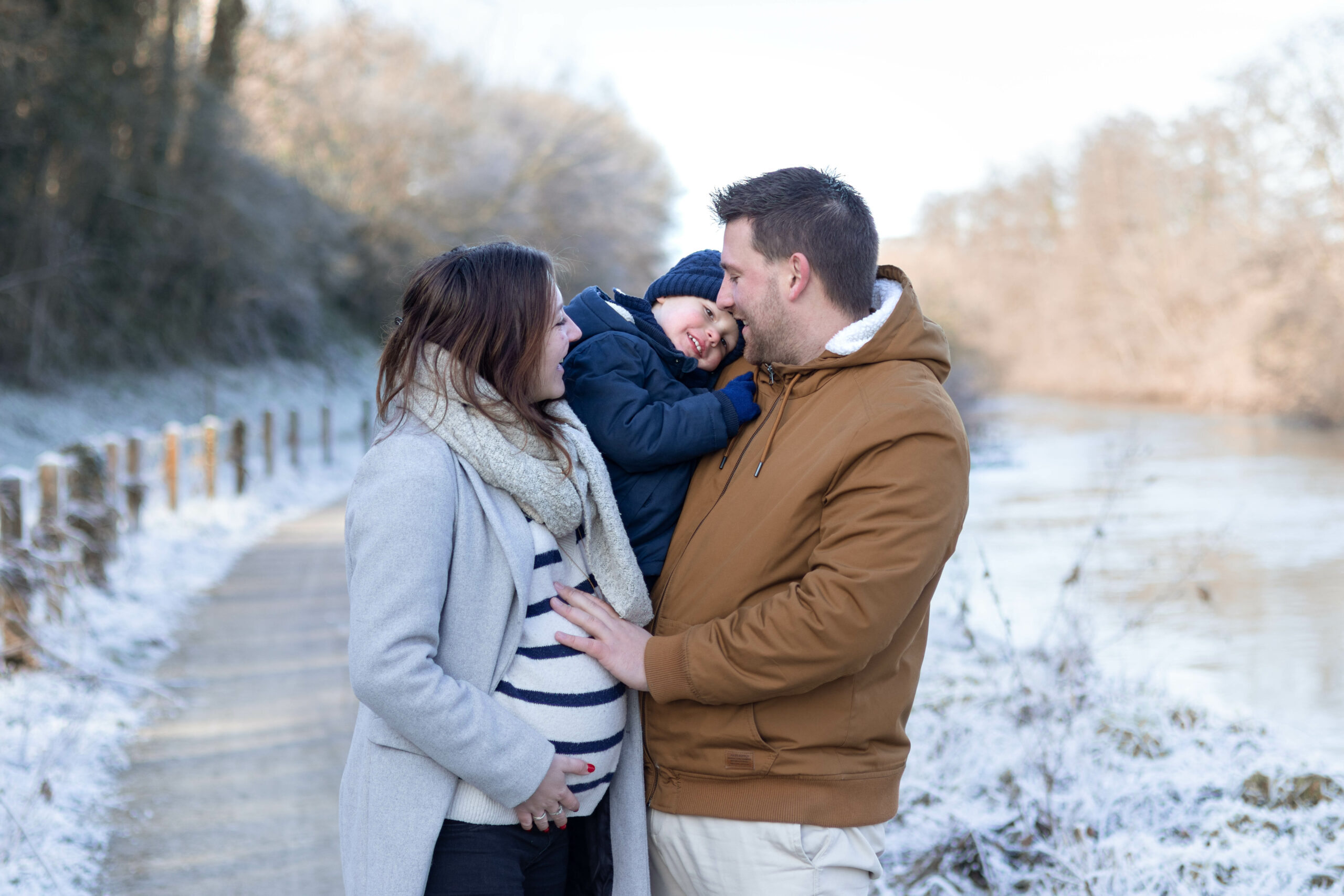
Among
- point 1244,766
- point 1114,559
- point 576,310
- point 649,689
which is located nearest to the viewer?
point 649,689

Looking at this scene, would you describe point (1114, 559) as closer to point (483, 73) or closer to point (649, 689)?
point (649, 689)

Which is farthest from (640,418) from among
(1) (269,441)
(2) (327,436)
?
(2) (327,436)

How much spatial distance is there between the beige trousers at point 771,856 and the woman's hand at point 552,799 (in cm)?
28

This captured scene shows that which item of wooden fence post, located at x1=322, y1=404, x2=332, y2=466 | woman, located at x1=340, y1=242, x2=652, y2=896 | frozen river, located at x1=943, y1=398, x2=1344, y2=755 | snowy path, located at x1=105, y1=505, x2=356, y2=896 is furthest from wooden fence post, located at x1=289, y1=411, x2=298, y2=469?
woman, located at x1=340, y1=242, x2=652, y2=896

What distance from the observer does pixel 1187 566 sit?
9.84 m

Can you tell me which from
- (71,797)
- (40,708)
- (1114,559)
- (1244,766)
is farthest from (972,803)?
(1114,559)

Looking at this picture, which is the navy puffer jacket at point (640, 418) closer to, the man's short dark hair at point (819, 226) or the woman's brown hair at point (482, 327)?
the woman's brown hair at point (482, 327)

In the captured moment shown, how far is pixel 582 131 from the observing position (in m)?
34.7

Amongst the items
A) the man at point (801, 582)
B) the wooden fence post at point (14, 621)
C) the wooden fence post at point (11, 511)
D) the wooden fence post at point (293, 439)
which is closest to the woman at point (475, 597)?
the man at point (801, 582)

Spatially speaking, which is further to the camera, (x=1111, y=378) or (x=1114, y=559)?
(x=1111, y=378)

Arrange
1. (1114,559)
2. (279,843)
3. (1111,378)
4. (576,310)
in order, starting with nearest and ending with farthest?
(576,310)
(279,843)
(1114,559)
(1111,378)

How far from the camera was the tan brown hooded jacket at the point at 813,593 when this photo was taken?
1854 millimetres

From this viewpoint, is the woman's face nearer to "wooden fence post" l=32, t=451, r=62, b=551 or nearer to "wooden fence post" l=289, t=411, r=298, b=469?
"wooden fence post" l=32, t=451, r=62, b=551

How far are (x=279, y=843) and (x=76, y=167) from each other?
45.9 ft
